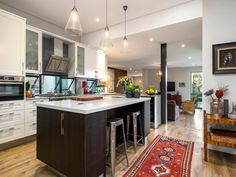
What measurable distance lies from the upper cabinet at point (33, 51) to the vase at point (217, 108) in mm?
3931

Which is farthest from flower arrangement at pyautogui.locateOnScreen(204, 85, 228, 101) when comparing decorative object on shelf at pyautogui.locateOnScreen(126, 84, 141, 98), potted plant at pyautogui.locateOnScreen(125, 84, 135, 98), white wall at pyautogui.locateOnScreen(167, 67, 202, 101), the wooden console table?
white wall at pyautogui.locateOnScreen(167, 67, 202, 101)

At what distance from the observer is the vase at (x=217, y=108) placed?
249 cm

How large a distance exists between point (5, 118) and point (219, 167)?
3841 millimetres

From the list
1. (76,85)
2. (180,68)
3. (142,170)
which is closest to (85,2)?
(76,85)

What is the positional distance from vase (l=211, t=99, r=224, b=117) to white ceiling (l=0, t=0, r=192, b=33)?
2.25 m

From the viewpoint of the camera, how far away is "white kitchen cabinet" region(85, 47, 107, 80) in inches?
199

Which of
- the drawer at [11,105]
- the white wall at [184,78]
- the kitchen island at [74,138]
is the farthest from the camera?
the white wall at [184,78]

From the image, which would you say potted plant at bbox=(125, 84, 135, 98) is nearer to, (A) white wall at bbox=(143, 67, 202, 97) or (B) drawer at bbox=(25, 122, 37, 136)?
(B) drawer at bbox=(25, 122, 37, 136)

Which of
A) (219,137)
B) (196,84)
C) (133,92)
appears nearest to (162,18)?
(133,92)

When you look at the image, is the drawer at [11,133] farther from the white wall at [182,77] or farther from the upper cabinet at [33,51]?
the white wall at [182,77]

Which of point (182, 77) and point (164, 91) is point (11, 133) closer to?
point (164, 91)

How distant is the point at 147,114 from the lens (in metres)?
3.18

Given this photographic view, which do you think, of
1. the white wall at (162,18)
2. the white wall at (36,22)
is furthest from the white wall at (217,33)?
the white wall at (36,22)

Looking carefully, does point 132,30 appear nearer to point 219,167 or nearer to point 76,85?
point 76,85
